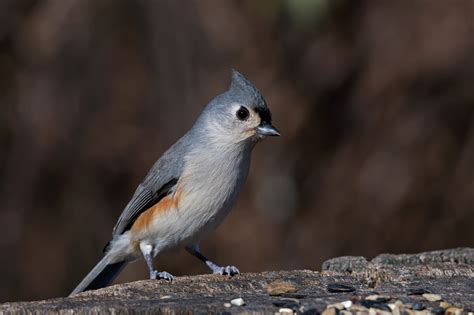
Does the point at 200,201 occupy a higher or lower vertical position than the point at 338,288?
higher

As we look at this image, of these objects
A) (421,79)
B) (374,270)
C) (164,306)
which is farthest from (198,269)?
(164,306)

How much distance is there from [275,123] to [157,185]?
327 centimetres

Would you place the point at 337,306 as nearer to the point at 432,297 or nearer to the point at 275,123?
the point at 432,297

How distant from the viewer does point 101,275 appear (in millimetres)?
6672

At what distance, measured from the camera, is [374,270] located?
206 inches

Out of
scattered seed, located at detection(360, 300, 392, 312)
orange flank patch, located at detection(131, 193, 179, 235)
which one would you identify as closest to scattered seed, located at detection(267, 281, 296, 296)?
scattered seed, located at detection(360, 300, 392, 312)

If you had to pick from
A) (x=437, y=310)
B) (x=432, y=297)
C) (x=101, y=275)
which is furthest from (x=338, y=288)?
(x=101, y=275)

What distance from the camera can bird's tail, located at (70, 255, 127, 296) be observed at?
21.5 ft

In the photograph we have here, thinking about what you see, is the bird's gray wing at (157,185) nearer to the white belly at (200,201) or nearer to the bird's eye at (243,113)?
the white belly at (200,201)

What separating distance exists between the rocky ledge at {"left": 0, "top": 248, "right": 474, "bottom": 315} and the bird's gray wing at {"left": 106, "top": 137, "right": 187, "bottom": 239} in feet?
3.80

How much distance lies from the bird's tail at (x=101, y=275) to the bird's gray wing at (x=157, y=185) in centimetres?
26

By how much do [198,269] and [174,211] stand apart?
11.3 ft

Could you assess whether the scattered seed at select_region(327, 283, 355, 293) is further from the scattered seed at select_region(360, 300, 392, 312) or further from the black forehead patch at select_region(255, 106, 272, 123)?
the black forehead patch at select_region(255, 106, 272, 123)

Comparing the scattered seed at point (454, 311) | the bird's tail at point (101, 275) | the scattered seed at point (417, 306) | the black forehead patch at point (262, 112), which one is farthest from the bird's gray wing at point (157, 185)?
the scattered seed at point (454, 311)
